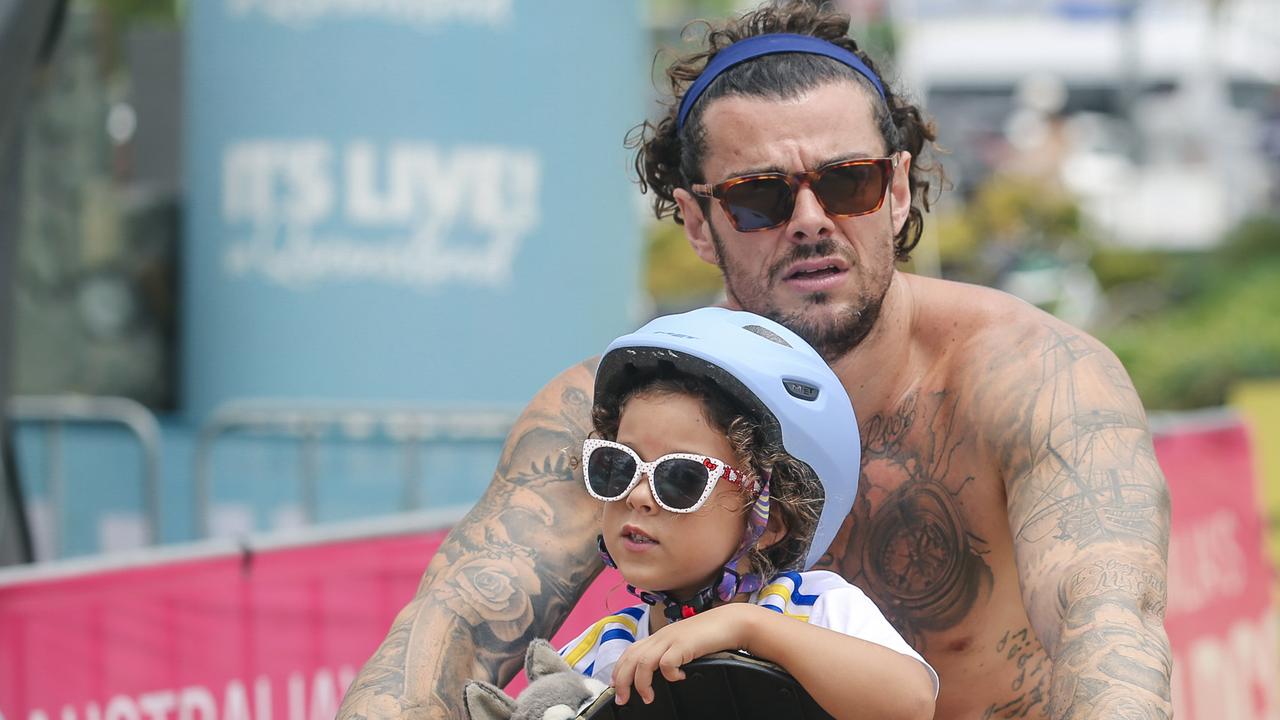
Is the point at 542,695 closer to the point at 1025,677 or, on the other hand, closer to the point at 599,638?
the point at 599,638

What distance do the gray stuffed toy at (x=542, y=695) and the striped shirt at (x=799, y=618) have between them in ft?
0.55

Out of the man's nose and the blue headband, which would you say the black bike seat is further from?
the blue headband

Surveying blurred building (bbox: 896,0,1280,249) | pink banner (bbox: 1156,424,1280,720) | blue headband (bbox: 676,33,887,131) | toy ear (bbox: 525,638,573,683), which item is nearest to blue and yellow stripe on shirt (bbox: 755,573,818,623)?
toy ear (bbox: 525,638,573,683)

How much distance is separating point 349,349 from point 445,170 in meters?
Result: 0.96

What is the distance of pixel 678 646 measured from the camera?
88.8 inches

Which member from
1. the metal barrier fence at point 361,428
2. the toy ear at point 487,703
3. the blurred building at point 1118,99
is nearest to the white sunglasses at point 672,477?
the toy ear at point 487,703

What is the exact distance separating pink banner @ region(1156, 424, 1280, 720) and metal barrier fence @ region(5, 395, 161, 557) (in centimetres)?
397

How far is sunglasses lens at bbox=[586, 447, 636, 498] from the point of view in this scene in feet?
7.98

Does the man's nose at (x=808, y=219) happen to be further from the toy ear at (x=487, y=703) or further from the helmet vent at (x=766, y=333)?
the toy ear at (x=487, y=703)

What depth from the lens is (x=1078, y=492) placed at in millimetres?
2783

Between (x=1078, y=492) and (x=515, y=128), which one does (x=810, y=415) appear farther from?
(x=515, y=128)

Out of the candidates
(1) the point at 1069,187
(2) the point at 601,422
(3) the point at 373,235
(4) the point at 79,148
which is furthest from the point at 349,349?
(1) the point at 1069,187

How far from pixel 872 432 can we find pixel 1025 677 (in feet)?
1.63

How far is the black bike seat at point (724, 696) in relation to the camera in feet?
7.43
